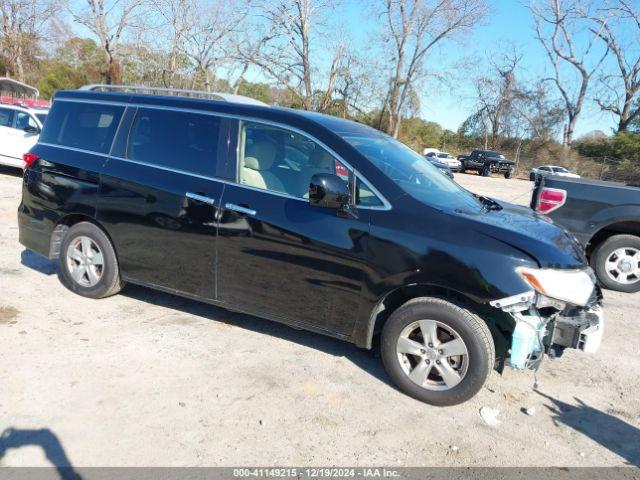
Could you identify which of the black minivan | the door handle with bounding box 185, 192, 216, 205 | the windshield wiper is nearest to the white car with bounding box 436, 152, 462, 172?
the windshield wiper

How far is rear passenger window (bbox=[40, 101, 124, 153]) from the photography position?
15.1 feet

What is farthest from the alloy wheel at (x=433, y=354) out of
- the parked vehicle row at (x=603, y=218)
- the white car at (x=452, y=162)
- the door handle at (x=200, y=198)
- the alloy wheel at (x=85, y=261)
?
the white car at (x=452, y=162)

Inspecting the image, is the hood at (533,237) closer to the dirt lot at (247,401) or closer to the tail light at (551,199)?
the dirt lot at (247,401)

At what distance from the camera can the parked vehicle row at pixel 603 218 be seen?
248 inches

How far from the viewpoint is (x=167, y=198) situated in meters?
4.15

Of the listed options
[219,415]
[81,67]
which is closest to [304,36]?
[81,67]

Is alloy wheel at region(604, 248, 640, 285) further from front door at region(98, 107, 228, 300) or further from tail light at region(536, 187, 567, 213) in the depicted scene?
front door at region(98, 107, 228, 300)

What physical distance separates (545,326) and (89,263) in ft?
12.8

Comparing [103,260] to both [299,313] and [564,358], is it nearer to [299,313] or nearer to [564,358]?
[299,313]

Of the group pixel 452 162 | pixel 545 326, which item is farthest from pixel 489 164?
pixel 545 326

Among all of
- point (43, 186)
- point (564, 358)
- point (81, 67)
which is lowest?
point (564, 358)

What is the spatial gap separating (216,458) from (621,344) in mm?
3990

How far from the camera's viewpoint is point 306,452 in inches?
113

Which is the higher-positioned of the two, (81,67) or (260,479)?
(81,67)
